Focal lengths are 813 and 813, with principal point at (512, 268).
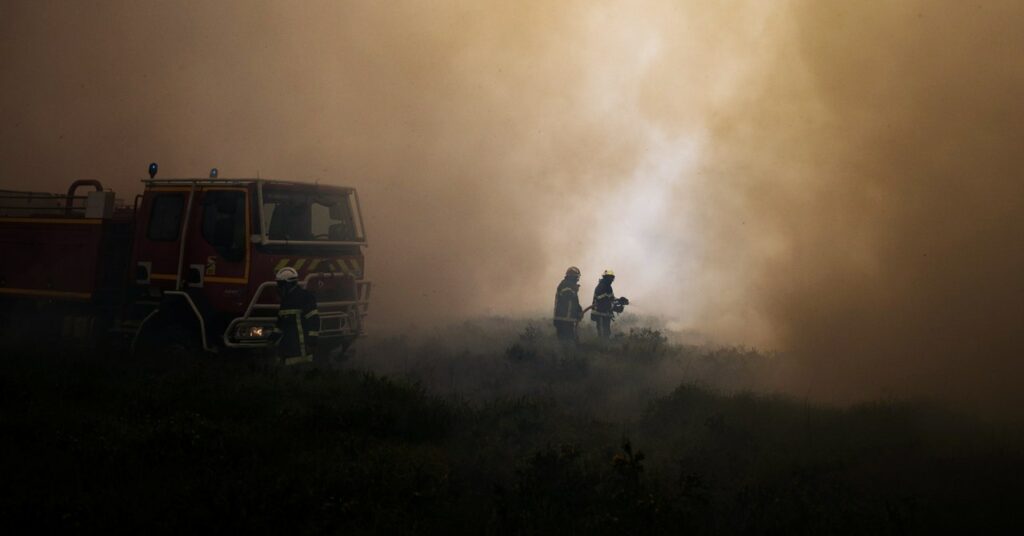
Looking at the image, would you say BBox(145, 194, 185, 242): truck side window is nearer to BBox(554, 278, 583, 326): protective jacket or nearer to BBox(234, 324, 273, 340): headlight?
BBox(234, 324, 273, 340): headlight

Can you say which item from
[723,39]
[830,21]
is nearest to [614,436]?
[830,21]

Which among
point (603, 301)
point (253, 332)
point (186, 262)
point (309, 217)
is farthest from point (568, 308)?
point (186, 262)

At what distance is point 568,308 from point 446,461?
328 inches

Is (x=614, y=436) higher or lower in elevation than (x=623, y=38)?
lower

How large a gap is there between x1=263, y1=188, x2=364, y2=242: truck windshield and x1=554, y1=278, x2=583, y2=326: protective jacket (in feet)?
15.3

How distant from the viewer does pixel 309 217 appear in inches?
459

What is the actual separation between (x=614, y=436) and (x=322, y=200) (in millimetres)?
5679

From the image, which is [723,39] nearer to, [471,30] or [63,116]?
[471,30]

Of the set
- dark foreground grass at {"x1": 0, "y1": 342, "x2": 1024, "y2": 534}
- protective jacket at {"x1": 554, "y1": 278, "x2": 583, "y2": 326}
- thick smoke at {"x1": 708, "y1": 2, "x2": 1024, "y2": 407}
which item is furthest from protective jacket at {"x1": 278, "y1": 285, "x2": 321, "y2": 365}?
thick smoke at {"x1": 708, "y1": 2, "x2": 1024, "y2": 407}

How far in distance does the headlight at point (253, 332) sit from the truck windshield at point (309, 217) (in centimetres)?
121

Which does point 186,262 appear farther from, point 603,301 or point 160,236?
point 603,301

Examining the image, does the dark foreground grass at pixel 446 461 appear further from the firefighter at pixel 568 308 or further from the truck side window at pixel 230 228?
the firefighter at pixel 568 308

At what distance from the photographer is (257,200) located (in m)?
10.9

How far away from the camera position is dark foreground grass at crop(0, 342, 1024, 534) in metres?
6.10
